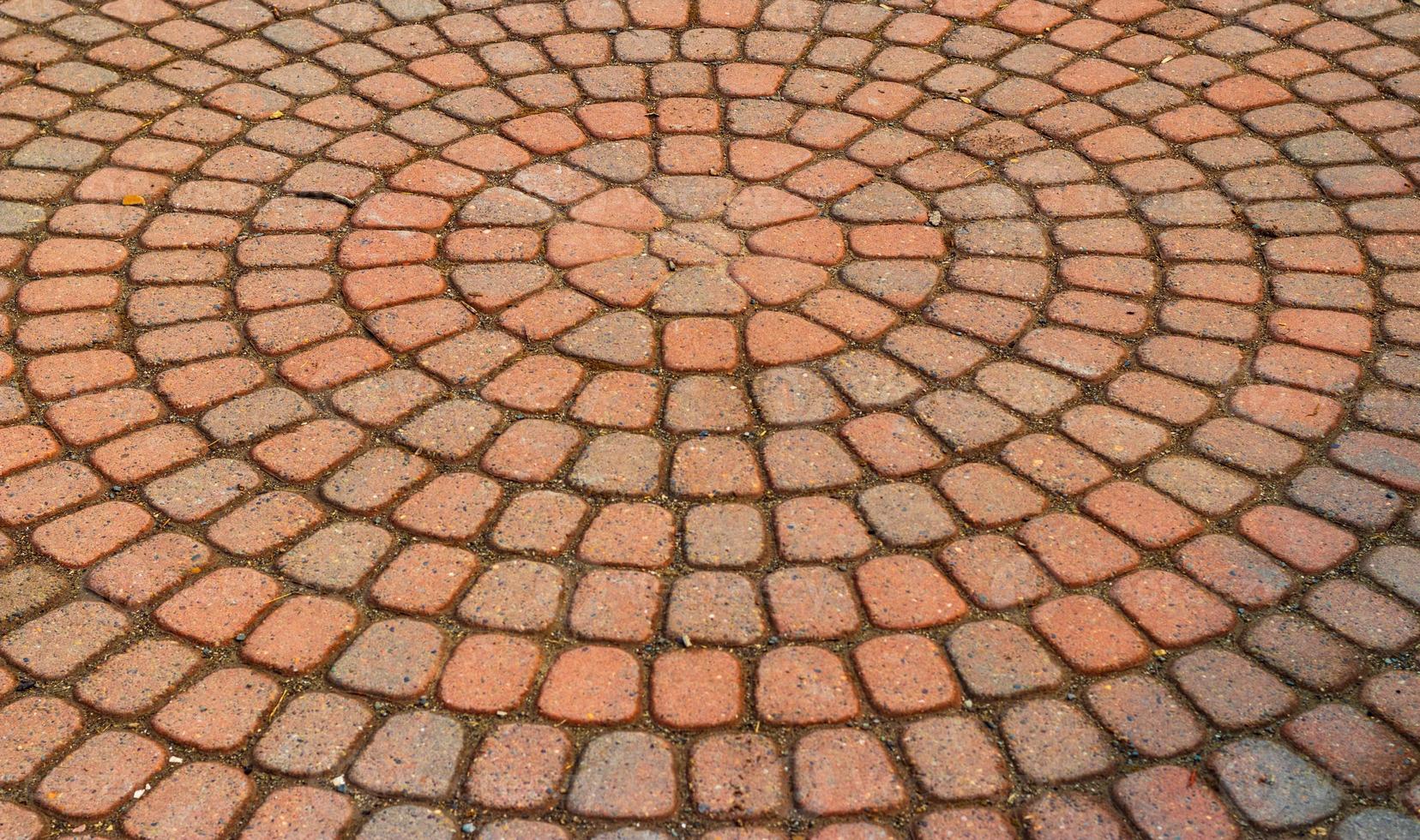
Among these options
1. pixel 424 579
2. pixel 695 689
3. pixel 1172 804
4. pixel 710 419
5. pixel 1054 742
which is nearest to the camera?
pixel 1172 804

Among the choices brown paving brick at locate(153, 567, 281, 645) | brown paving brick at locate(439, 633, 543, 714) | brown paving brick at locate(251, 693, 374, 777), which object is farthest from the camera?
brown paving brick at locate(153, 567, 281, 645)

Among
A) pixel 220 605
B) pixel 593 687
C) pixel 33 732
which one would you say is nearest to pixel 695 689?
pixel 593 687

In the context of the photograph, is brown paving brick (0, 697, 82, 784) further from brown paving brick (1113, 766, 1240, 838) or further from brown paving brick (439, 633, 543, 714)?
brown paving brick (1113, 766, 1240, 838)

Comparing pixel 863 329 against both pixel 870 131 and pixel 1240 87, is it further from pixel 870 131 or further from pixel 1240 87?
pixel 1240 87

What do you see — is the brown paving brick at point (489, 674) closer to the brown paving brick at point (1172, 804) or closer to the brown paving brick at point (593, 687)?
the brown paving brick at point (593, 687)

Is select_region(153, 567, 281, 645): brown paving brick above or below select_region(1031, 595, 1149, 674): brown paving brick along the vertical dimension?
below

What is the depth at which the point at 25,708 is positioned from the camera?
2504 millimetres

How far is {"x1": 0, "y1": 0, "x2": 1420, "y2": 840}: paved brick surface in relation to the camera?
7.94 feet

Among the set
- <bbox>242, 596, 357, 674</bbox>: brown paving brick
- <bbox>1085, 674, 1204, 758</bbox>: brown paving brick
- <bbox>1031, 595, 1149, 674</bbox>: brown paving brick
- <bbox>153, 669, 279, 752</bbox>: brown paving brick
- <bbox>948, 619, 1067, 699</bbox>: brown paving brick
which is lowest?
<bbox>153, 669, 279, 752</bbox>: brown paving brick

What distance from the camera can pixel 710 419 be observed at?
123 inches

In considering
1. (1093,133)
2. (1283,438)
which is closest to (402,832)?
(1283,438)

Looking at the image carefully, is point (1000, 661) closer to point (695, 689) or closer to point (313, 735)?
→ point (695, 689)

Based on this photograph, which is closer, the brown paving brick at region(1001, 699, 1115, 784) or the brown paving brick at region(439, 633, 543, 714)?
the brown paving brick at region(1001, 699, 1115, 784)

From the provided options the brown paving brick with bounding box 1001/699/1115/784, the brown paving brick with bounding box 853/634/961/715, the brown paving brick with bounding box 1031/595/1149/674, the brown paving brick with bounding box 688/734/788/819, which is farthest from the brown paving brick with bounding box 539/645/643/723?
the brown paving brick with bounding box 1031/595/1149/674
